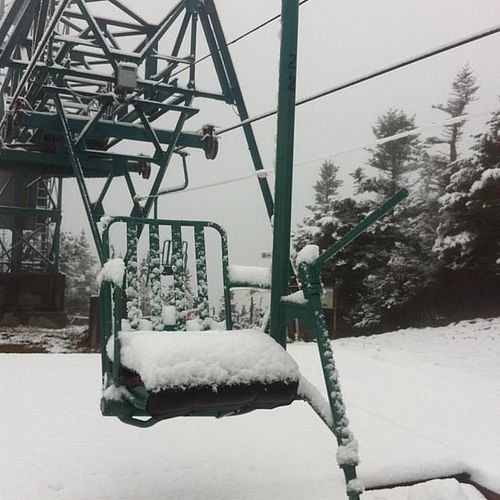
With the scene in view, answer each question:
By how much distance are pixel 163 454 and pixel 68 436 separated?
51 cm

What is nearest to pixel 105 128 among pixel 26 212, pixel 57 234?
pixel 26 212

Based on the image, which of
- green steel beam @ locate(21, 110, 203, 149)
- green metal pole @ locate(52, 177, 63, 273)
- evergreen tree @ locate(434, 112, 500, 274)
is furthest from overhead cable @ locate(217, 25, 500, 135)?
evergreen tree @ locate(434, 112, 500, 274)

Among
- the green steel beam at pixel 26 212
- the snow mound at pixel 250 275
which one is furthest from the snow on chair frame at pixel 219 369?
the green steel beam at pixel 26 212

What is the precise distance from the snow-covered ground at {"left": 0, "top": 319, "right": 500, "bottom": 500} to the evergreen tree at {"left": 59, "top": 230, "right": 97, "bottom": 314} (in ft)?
105

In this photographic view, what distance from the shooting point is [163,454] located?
255cm

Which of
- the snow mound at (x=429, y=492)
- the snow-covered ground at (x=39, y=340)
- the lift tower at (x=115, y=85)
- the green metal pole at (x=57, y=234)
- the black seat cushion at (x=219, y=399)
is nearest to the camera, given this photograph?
the black seat cushion at (x=219, y=399)

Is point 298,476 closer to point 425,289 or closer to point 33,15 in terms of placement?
point 33,15

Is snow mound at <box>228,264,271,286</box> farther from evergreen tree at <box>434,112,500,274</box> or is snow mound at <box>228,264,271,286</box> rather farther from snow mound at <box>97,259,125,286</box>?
evergreen tree at <box>434,112,500,274</box>

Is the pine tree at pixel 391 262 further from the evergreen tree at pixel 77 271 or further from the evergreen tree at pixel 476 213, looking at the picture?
the evergreen tree at pixel 77 271

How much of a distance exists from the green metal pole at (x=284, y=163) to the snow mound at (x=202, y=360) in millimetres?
187

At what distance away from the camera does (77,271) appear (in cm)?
3731

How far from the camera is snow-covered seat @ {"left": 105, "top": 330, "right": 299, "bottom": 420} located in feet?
4.85

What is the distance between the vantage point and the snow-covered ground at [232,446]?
2205 mm

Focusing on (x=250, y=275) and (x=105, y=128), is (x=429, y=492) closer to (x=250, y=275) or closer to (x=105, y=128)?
(x=250, y=275)
